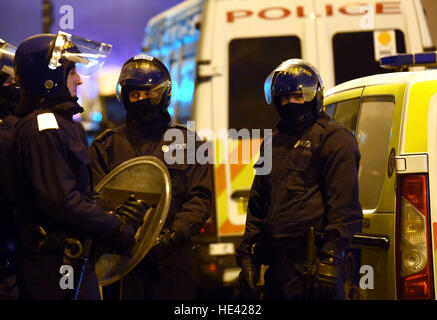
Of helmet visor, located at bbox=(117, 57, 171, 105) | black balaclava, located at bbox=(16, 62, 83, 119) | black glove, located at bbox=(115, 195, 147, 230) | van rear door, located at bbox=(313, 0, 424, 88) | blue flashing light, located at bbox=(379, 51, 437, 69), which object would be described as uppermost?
van rear door, located at bbox=(313, 0, 424, 88)

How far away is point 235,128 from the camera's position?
7.30 m

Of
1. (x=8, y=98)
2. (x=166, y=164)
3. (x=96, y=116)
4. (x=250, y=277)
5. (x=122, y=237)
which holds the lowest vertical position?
(x=250, y=277)

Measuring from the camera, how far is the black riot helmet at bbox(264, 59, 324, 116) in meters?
4.58

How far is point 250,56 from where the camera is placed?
7.43m

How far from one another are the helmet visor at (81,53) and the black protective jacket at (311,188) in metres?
1.10

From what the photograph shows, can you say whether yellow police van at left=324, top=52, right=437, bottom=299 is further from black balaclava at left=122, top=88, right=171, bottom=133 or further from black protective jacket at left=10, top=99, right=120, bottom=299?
black protective jacket at left=10, top=99, right=120, bottom=299

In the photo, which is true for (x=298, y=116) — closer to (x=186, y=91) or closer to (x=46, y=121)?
(x=46, y=121)

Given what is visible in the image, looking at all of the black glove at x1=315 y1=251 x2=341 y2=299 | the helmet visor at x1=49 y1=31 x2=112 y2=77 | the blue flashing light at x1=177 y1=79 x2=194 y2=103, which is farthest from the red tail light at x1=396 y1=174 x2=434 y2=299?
the blue flashing light at x1=177 y1=79 x2=194 y2=103

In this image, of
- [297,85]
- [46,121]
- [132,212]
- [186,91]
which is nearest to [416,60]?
[297,85]

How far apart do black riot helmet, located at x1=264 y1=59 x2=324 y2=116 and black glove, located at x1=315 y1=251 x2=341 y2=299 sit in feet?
2.96

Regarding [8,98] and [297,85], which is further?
[8,98]

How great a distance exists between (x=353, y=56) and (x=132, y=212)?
3940 millimetres

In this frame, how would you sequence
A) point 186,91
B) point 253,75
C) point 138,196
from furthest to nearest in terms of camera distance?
point 186,91 → point 253,75 → point 138,196

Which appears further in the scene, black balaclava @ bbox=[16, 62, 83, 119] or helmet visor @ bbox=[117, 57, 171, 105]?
helmet visor @ bbox=[117, 57, 171, 105]
